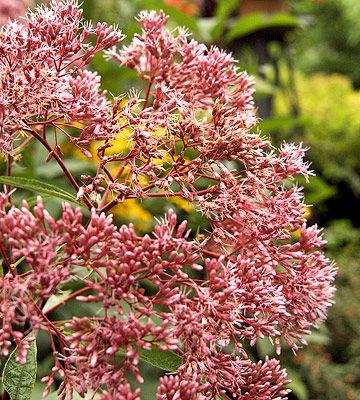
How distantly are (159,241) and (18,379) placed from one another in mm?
243

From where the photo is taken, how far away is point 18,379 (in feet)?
2.83

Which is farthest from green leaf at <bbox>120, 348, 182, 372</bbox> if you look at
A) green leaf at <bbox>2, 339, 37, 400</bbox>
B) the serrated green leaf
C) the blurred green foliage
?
the blurred green foliage

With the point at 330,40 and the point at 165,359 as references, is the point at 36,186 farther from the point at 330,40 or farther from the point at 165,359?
the point at 330,40

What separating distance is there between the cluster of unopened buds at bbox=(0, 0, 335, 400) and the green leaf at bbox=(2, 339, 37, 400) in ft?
0.17

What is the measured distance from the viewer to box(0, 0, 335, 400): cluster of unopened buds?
78 cm

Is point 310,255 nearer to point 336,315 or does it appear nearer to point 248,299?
point 248,299

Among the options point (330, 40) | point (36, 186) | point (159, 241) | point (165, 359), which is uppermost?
point (330, 40)

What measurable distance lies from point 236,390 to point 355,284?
3513 millimetres

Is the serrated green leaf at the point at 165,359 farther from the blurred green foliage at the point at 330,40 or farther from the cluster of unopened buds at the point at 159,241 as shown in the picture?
the blurred green foliage at the point at 330,40

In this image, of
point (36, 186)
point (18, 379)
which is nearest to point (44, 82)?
point (36, 186)

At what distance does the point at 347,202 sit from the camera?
607 cm

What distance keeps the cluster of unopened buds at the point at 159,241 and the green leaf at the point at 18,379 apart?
0.05 m

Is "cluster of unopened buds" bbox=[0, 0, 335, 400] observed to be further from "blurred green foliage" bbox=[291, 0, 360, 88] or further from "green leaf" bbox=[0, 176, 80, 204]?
"blurred green foliage" bbox=[291, 0, 360, 88]

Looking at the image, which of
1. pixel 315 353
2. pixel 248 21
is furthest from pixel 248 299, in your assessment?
pixel 315 353
